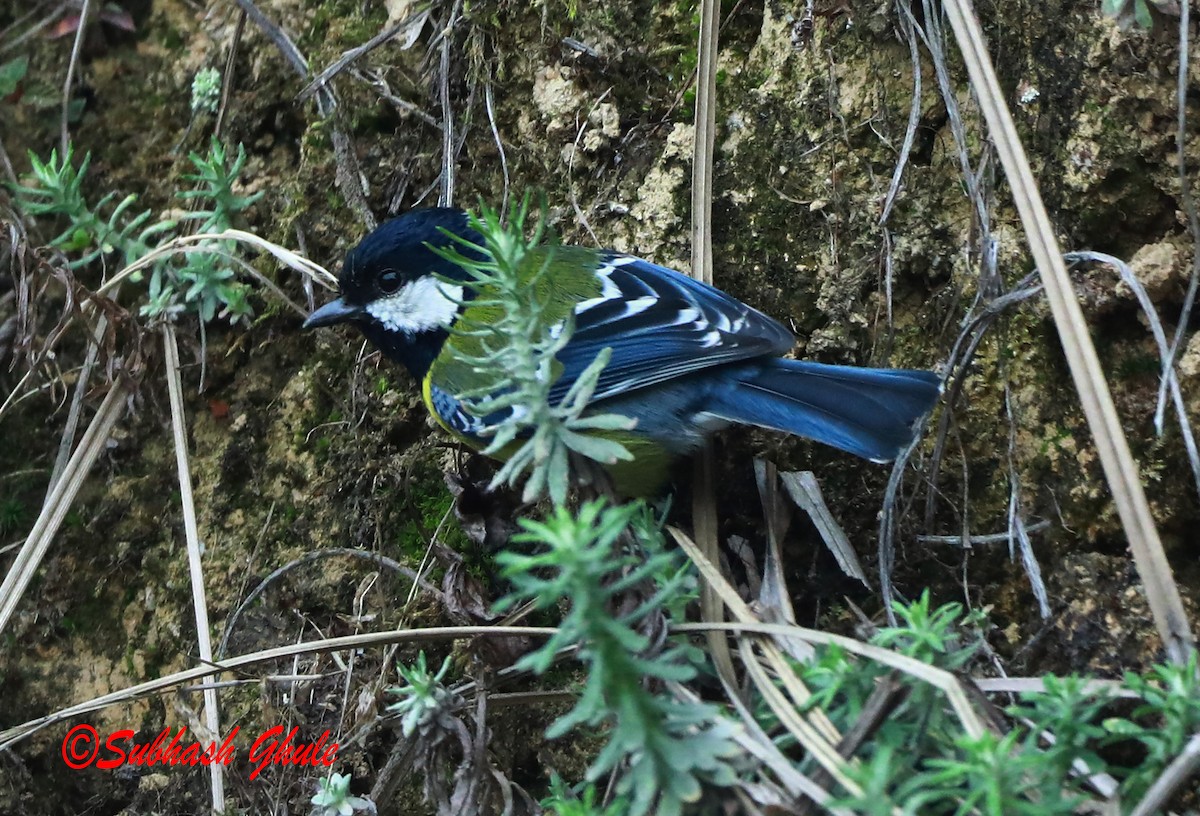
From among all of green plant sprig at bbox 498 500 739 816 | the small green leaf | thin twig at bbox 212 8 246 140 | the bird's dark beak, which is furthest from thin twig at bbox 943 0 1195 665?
the small green leaf

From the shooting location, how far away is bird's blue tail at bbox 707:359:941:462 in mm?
1687

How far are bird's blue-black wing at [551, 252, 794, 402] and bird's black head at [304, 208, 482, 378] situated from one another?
38 centimetres

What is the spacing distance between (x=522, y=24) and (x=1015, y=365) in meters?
1.45

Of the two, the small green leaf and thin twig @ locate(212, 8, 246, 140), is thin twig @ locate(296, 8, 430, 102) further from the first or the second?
the small green leaf

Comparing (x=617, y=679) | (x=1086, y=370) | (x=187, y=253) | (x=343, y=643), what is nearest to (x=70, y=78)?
(x=187, y=253)

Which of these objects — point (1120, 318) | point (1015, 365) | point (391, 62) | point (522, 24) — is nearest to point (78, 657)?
point (391, 62)

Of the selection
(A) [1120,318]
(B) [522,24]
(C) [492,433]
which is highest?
(B) [522,24]

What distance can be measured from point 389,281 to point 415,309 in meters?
0.09

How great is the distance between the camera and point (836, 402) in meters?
1.74

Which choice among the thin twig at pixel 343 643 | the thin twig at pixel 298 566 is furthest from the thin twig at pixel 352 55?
the thin twig at pixel 343 643

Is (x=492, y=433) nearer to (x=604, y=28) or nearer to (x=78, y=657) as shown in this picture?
(x=604, y=28)

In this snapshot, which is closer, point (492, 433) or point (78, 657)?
point (492, 433)

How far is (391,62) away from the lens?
2.55 m
